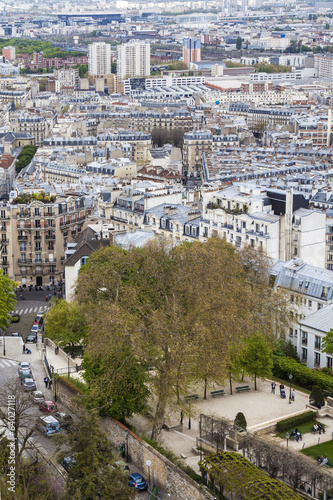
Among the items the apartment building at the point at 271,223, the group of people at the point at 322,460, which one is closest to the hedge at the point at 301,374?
the group of people at the point at 322,460

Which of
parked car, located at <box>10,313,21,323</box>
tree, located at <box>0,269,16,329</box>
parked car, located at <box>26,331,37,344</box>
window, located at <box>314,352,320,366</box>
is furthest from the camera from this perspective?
parked car, located at <box>10,313,21,323</box>

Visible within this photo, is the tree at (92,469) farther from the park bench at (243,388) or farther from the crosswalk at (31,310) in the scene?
the crosswalk at (31,310)

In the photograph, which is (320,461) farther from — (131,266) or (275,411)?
(131,266)

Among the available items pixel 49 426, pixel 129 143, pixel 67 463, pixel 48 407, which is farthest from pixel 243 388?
pixel 129 143

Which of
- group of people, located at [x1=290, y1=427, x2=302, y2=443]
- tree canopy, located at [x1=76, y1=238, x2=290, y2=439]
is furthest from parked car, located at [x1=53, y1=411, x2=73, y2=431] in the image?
group of people, located at [x1=290, y1=427, x2=302, y2=443]

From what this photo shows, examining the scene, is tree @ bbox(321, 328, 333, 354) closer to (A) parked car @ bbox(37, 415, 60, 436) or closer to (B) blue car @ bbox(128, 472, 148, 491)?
(B) blue car @ bbox(128, 472, 148, 491)

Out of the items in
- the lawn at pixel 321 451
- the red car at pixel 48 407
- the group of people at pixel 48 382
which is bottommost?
the group of people at pixel 48 382

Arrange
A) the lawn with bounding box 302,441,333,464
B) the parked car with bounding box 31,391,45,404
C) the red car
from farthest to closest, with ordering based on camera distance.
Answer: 1. the parked car with bounding box 31,391,45,404
2. the red car
3. the lawn with bounding box 302,441,333,464
